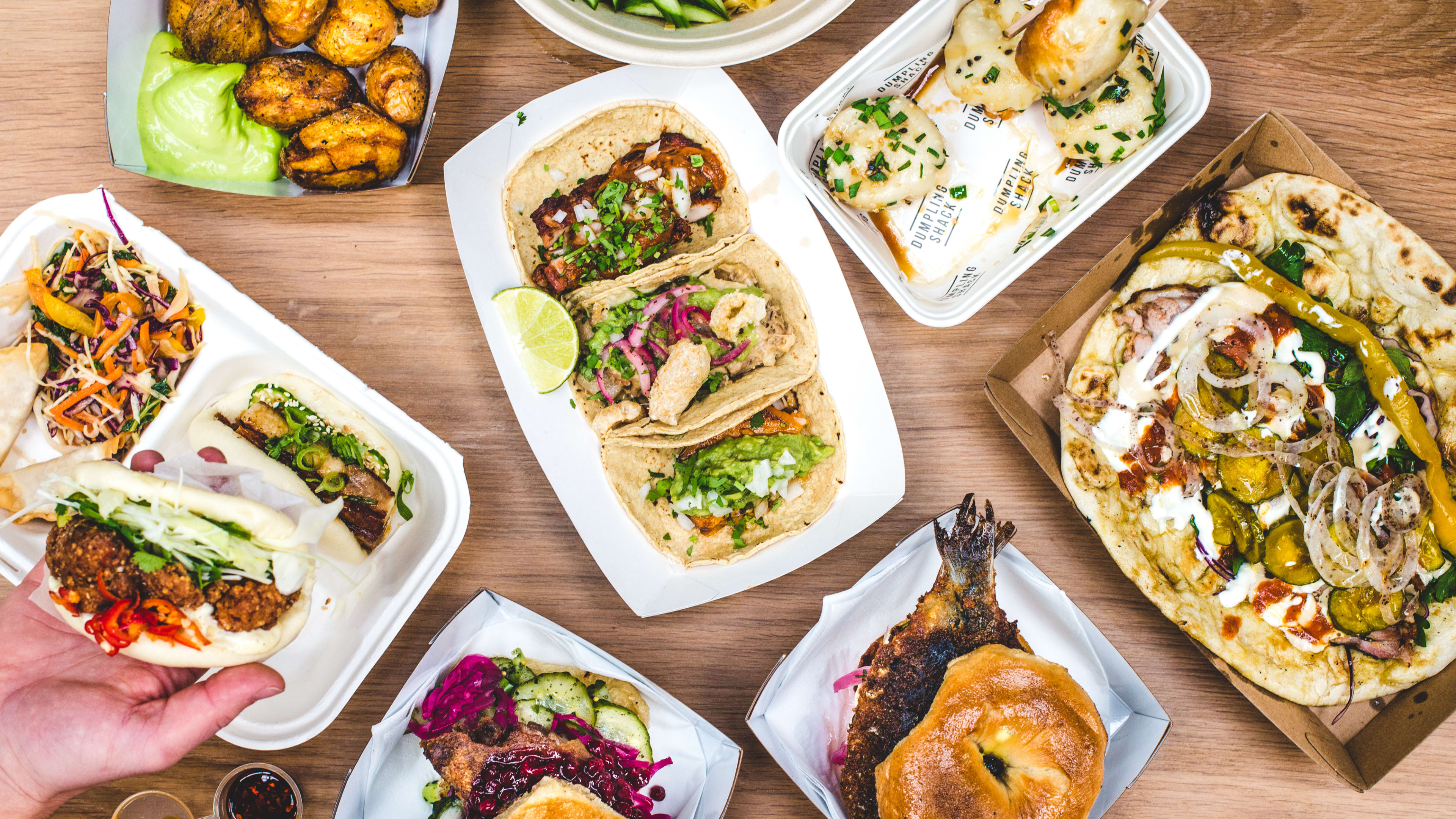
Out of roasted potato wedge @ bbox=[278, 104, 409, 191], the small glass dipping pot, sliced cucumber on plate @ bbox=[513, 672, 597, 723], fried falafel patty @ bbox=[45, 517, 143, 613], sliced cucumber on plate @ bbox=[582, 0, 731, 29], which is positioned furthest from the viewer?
the small glass dipping pot

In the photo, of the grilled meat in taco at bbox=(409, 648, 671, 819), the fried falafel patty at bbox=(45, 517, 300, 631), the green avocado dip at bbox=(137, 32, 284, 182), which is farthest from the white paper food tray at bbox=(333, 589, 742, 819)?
the green avocado dip at bbox=(137, 32, 284, 182)

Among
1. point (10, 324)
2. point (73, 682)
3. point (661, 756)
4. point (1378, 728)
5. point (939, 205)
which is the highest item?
point (939, 205)

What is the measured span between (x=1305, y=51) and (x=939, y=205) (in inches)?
57.4

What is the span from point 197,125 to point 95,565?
1537 mm

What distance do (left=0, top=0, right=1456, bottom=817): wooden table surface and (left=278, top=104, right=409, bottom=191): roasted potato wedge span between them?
0.27 metres

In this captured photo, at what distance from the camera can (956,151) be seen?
302 cm

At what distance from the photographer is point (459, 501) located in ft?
9.16

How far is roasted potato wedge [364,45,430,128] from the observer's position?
2678 mm

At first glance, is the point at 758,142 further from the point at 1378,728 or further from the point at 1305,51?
the point at 1378,728

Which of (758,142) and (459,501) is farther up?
(758,142)

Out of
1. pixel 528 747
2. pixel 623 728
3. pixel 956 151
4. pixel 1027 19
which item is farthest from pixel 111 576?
pixel 1027 19

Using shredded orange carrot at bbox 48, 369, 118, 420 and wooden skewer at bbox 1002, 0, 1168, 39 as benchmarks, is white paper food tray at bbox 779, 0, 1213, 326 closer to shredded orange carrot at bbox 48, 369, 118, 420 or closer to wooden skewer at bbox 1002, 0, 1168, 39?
wooden skewer at bbox 1002, 0, 1168, 39

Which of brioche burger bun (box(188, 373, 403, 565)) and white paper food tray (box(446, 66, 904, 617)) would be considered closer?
brioche burger bun (box(188, 373, 403, 565))

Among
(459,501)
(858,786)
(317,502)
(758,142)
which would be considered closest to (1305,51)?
(758,142)
